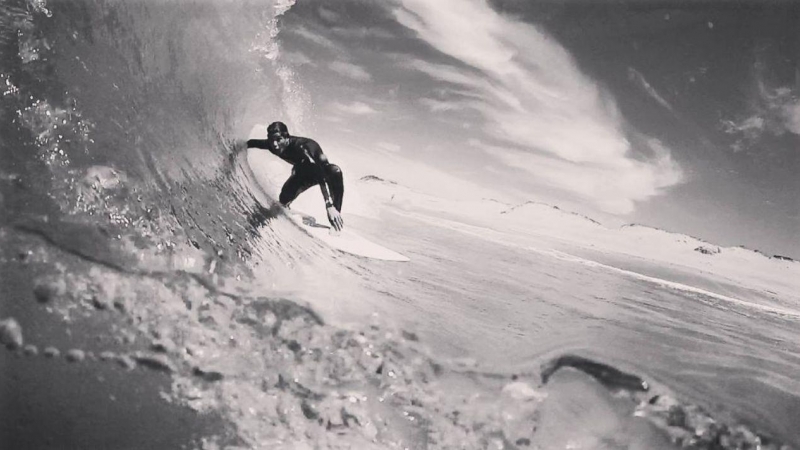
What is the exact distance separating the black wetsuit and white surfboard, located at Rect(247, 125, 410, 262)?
64 mm

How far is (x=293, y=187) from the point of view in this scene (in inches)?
92.8

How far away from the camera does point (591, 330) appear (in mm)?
2285

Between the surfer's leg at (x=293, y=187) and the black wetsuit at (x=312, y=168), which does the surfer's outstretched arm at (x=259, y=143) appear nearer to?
the black wetsuit at (x=312, y=168)

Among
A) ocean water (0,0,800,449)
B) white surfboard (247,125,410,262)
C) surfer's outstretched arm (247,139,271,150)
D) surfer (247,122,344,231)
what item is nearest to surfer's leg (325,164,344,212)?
surfer (247,122,344,231)

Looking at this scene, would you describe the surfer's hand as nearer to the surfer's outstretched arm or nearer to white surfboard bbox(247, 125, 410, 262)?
white surfboard bbox(247, 125, 410, 262)

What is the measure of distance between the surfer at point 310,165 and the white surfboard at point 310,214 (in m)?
0.06

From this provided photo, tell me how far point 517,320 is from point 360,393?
0.88m

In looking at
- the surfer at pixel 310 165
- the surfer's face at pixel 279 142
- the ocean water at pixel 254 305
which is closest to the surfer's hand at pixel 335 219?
the surfer at pixel 310 165

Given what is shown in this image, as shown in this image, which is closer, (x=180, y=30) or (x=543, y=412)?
(x=543, y=412)

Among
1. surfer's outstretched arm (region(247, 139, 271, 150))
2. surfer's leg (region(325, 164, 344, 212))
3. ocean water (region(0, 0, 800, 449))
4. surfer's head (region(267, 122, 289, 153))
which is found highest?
surfer's head (region(267, 122, 289, 153))

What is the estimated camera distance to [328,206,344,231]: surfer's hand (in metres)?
2.26

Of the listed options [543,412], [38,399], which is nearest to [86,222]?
[38,399]

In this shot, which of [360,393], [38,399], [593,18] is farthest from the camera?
[593,18]

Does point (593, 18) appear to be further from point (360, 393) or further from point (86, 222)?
point (86, 222)
